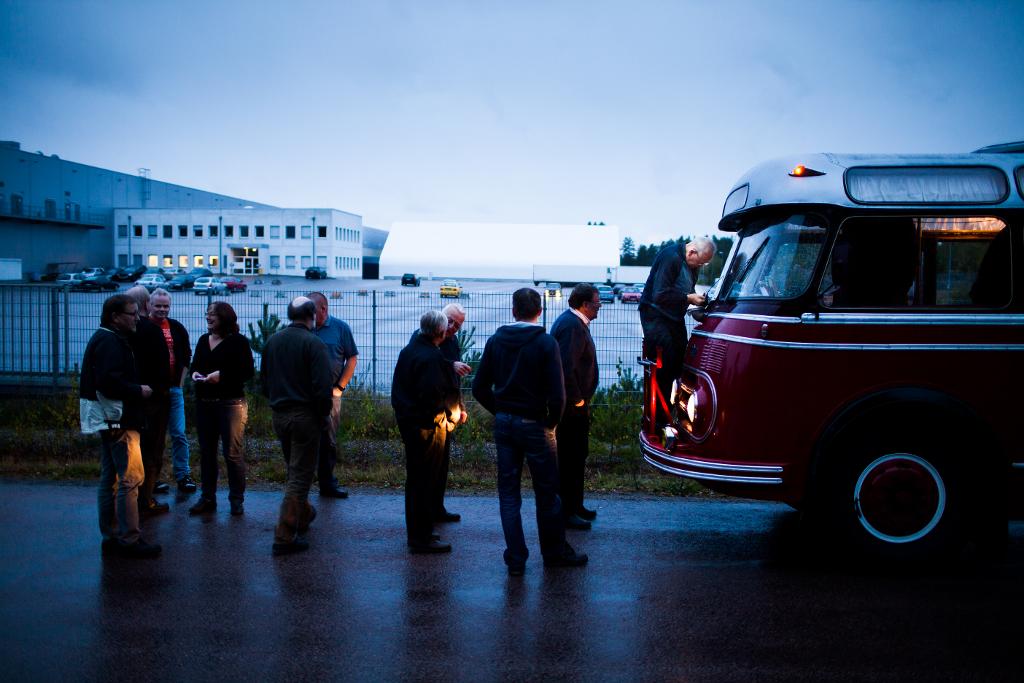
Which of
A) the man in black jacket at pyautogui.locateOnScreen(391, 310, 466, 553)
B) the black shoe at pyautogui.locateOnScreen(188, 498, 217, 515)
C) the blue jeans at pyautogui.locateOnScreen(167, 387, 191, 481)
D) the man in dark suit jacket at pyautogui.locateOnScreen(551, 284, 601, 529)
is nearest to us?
the man in black jacket at pyautogui.locateOnScreen(391, 310, 466, 553)

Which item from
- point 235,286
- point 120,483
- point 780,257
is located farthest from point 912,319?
point 235,286

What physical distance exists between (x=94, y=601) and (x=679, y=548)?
4344 millimetres

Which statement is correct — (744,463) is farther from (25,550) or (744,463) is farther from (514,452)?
(25,550)

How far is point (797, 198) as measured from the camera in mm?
5910

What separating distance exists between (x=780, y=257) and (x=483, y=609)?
3.51 meters

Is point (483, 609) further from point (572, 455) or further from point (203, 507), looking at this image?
point (203, 507)

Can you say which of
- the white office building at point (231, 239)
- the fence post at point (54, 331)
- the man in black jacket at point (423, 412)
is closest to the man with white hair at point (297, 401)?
the man in black jacket at point (423, 412)

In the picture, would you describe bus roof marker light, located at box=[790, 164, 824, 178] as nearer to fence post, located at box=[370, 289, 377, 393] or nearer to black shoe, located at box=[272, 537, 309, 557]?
black shoe, located at box=[272, 537, 309, 557]

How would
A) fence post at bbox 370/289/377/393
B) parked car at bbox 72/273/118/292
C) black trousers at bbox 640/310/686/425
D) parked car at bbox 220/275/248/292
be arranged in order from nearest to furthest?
1. black trousers at bbox 640/310/686/425
2. fence post at bbox 370/289/377/393
3. parked car at bbox 72/273/118/292
4. parked car at bbox 220/275/248/292

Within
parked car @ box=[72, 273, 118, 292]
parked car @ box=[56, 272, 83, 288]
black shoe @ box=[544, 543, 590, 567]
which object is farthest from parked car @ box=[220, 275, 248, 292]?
parked car @ box=[56, 272, 83, 288]

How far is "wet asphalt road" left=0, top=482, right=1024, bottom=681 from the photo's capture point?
4.27 meters

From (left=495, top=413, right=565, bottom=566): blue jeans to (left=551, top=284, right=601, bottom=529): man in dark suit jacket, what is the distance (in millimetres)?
651

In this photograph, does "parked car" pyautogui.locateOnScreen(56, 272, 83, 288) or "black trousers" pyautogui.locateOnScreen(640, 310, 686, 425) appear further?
"parked car" pyautogui.locateOnScreen(56, 272, 83, 288)

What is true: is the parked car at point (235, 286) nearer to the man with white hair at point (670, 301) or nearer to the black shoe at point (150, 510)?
the black shoe at point (150, 510)
